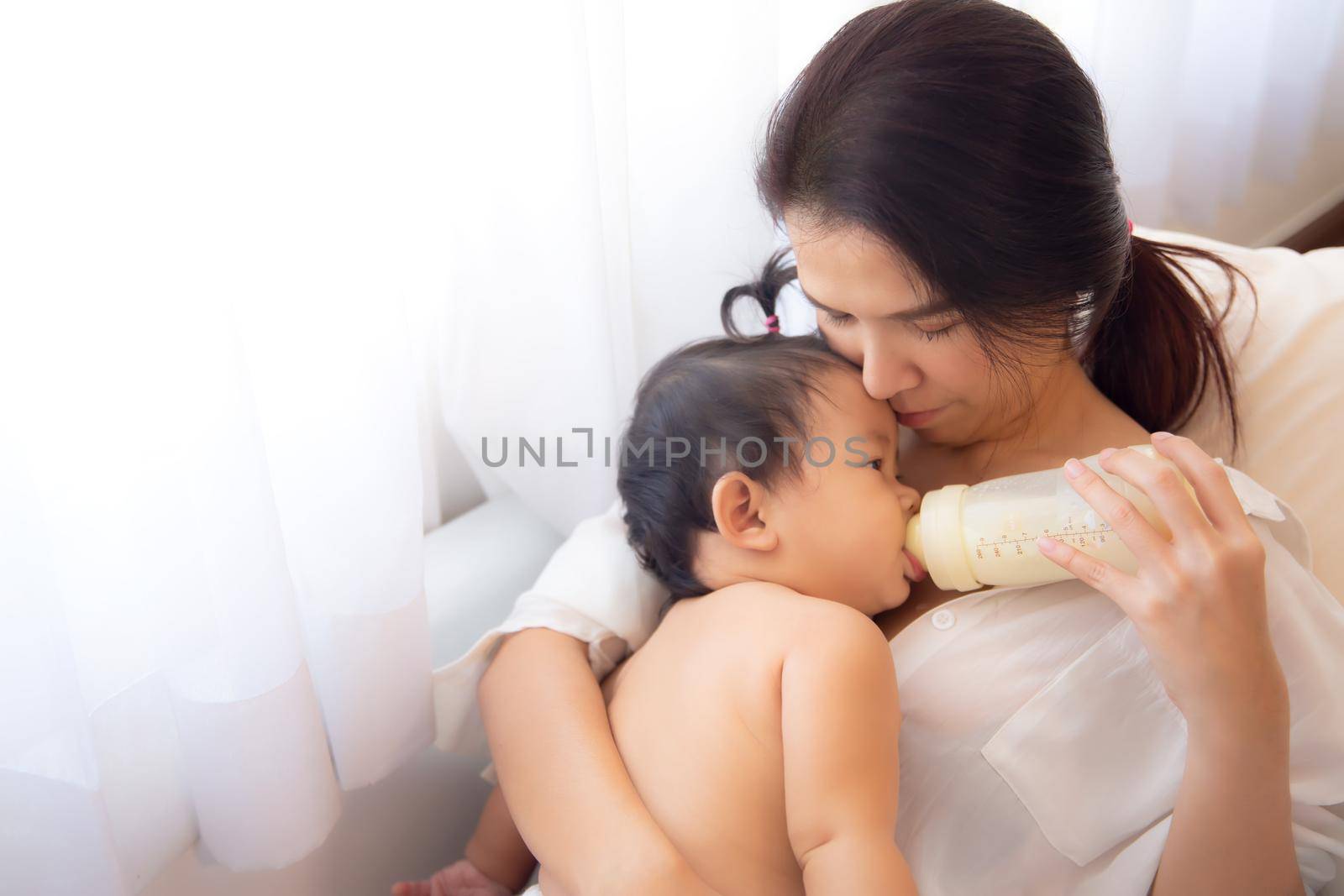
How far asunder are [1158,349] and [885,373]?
38cm

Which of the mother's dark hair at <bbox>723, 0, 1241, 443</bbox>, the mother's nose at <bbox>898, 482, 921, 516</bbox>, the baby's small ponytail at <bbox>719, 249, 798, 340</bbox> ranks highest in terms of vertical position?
the mother's dark hair at <bbox>723, 0, 1241, 443</bbox>

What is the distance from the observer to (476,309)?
1.05 metres

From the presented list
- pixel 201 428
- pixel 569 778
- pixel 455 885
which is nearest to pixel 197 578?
pixel 201 428

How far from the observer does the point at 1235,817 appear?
0.76 metres

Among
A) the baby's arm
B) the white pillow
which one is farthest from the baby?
the white pillow

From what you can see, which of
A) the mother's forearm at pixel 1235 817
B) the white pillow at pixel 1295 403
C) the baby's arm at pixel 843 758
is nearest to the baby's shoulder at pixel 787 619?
the baby's arm at pixel 843 758

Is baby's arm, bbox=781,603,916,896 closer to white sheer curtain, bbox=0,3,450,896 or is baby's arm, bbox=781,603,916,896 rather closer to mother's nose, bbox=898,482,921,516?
mother's nose, bbox=898,482,921,516

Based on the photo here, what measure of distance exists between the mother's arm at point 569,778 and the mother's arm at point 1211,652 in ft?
1.30

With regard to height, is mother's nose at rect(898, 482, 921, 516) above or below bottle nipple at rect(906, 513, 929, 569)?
above

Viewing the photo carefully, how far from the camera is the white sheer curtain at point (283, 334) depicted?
0.63 meters

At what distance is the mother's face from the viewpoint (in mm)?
837

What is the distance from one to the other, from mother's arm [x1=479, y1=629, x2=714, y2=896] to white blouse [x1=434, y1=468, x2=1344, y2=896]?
25cm

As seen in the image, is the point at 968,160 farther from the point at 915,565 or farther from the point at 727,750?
the point at 727,750

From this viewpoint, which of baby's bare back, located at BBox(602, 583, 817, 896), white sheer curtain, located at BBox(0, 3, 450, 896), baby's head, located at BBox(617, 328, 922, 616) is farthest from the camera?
baby's head, located at BBox(617, 328, 922, 616)
